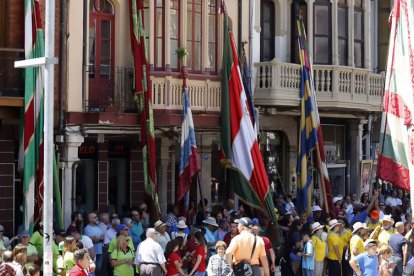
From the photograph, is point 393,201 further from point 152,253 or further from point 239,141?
point 152,253

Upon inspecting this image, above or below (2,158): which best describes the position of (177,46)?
above

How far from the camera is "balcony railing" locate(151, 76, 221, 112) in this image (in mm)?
21969

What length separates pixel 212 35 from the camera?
77.9 feet

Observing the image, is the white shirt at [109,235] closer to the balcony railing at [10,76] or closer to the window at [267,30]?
the balcony railing at [10,76]

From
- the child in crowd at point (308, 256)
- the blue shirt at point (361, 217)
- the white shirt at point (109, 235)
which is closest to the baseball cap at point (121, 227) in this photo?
the white shirt at point (109, 235)

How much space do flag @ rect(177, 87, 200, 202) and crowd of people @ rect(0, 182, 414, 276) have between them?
62 cm

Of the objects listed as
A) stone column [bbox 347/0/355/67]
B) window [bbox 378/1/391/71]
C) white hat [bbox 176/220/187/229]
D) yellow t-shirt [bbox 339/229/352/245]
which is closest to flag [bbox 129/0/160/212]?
white hat [bbox 176/220/187/229]

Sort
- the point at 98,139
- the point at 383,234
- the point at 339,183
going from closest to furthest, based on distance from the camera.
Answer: the point at 383,234
the point at 98,139
the point at 339,183

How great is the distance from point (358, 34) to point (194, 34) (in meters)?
6.44

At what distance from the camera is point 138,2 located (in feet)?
70.3

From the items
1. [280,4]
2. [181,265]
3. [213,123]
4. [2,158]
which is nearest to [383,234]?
[181,265]

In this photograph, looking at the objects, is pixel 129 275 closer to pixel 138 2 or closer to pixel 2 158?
pixel 2 158

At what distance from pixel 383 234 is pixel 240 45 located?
811 centimetres

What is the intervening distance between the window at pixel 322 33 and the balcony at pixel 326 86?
0.87 m
